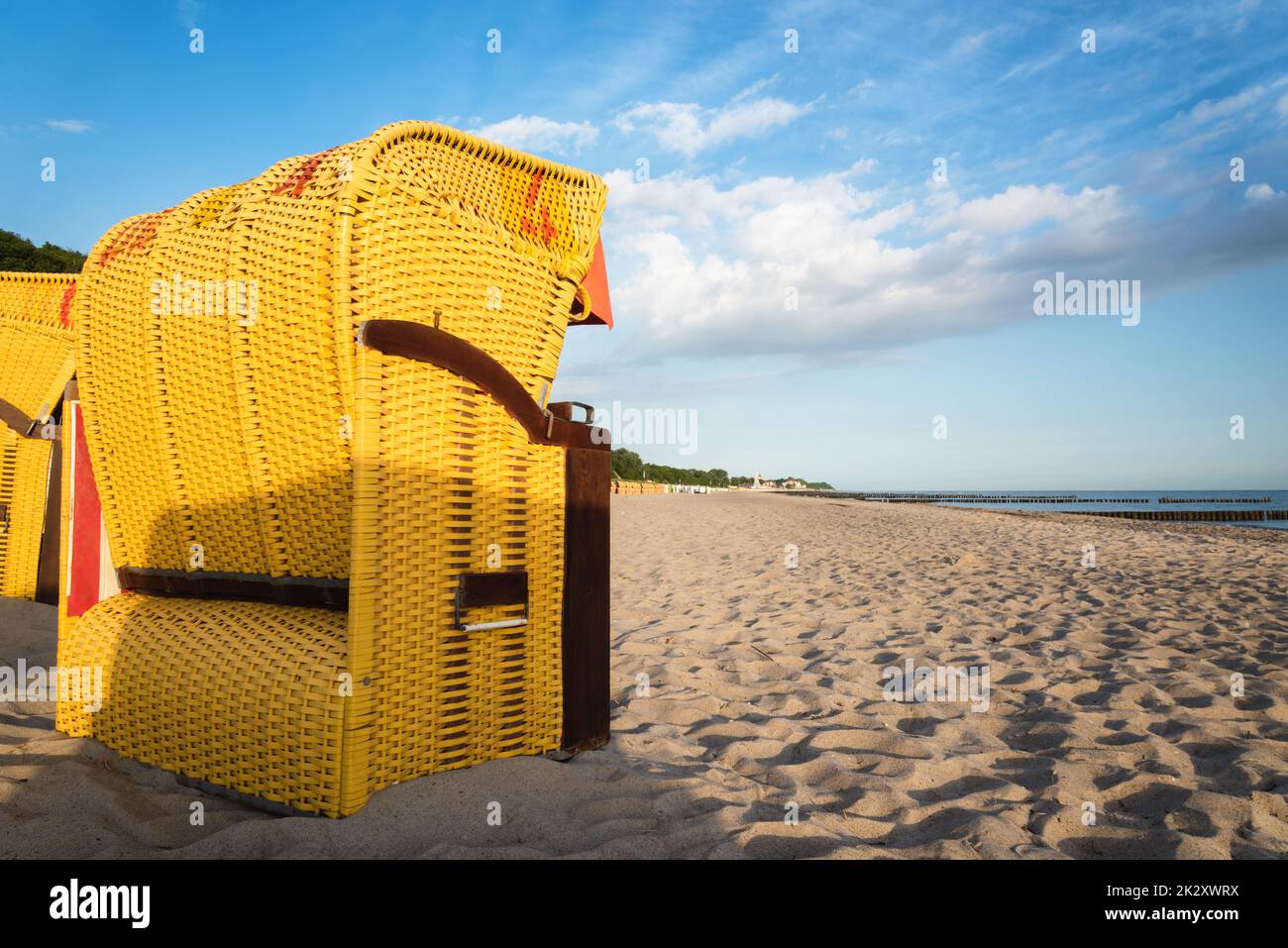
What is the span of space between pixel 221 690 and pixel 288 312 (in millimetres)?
1137

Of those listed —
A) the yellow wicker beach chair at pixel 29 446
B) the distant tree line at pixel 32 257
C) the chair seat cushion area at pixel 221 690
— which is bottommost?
the chair seat cushion area at pixel 221 690

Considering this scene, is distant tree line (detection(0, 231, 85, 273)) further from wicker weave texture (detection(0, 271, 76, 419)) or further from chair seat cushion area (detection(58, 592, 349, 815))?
chair seat cushion area (detection(58, 592, 349, 815))

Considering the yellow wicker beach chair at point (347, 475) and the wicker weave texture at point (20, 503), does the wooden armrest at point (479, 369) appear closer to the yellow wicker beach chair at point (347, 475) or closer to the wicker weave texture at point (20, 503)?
the yellow wicker beach chair at point (347, 475)

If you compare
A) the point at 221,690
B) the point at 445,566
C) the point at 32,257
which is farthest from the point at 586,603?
the point at 32,257

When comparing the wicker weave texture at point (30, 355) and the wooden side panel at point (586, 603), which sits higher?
the wicker weave texture at point (30, 355)

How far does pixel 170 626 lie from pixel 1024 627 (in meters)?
5.08

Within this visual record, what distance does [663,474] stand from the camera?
351ft

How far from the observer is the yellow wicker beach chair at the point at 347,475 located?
1918mm

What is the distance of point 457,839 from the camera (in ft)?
6.12

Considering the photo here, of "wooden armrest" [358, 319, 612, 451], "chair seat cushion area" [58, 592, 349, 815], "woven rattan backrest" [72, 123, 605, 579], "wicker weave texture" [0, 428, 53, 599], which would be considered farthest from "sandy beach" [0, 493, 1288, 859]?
"wooden armrest" [358, 319, 612, 451]

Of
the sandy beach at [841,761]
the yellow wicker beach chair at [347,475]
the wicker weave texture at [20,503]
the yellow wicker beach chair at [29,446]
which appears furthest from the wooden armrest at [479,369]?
the wicker weave texture at [20,503]

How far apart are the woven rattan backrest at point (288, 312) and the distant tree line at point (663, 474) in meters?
47.4
